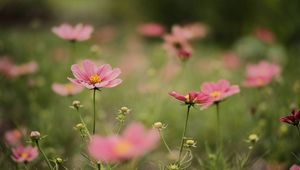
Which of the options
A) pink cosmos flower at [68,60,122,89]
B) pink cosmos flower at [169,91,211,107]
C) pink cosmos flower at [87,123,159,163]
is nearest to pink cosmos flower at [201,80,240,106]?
pink cosmos flower at [169,91,211,107]

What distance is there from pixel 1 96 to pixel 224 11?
9.83ft

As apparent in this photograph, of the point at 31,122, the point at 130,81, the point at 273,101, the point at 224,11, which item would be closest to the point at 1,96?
the point at 31,122

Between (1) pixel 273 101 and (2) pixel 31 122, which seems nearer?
(2) pixel 31 122

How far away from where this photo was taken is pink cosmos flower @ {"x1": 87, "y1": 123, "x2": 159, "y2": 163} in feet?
2.80

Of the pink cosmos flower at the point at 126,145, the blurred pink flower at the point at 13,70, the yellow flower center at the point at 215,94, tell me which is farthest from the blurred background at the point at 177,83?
the pink cosmos flower at the point at 126,145

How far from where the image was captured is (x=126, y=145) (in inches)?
35.4

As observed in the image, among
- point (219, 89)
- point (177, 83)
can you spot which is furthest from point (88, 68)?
point (177, 83)

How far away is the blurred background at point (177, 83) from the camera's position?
1.99 m

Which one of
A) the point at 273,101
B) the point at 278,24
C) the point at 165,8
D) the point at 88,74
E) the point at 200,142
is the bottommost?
the point at 200,142

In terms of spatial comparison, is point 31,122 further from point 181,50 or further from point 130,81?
point 130,81

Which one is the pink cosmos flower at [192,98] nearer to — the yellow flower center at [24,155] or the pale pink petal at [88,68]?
the pale pink petal at [88,68]

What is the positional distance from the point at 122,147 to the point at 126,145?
12 millimetres

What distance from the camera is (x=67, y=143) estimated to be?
2.09 metres

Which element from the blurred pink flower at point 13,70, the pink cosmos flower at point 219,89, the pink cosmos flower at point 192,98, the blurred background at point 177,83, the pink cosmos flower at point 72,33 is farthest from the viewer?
the blurred pink flower at point 13,70
